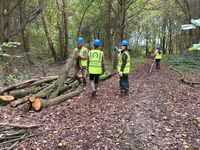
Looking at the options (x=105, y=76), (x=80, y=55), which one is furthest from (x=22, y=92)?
(x=105, y=76)

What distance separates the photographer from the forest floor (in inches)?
259

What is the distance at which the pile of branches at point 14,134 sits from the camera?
6.73 metres

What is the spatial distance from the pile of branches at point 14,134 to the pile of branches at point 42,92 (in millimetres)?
1684

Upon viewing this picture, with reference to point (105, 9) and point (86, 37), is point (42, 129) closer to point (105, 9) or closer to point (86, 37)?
point (105, 9)

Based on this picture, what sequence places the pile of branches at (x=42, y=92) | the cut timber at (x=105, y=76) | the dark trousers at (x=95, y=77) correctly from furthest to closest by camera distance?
the cut timber at (x=105, y=76), the dark trousers at (x=95, y=77), the pile of branches at (x=42, y=92)

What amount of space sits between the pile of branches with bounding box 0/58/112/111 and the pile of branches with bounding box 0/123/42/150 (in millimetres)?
1684

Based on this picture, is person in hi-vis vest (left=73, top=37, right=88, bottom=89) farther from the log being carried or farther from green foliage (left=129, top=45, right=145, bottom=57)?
green foliage (left=129, top=45, right=145, bottom=57)

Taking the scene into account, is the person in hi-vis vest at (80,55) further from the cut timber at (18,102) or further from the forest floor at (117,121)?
the cut timber at (18,102)

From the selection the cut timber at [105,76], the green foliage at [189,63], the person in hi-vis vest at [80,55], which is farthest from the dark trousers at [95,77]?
the green foliage at [189,63]

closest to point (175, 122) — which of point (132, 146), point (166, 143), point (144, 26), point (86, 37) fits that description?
point (166, 143)

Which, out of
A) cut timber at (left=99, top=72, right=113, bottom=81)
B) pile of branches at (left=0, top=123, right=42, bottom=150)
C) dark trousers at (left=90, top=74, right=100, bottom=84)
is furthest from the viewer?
cut timber at (left=99, top=72, right=113, bottom=81)

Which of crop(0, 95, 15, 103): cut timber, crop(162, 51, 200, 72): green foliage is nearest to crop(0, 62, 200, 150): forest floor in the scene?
crop(0, 95, 15, 103): cut timber

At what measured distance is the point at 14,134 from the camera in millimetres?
7090

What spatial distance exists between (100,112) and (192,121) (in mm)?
2693
